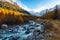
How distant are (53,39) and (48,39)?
0.34 metres

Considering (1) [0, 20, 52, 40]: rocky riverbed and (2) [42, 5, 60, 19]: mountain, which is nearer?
(1) [0, 20, 52, 40]: rocky riverbed

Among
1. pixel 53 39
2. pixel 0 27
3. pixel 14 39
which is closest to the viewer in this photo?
pixel 53 39

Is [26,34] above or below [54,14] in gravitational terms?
below

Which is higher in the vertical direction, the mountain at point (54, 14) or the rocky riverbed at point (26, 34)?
the mountain at point (54, 14)

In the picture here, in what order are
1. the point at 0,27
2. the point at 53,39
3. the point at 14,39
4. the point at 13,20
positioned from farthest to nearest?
1. the point at 13,20
2. the point at 0,27
3. the point at 14,39
4. the point at 53,39

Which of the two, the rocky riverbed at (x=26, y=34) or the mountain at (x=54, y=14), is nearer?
the rocky riverbed at (x=26, y=34)

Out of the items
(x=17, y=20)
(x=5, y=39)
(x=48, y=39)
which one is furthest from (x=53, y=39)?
(x=17, y=20)

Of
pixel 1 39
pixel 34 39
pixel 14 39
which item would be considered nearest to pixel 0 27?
pixel 1 39

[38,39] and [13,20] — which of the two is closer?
[38,39]

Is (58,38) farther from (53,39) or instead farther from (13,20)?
(13,20)

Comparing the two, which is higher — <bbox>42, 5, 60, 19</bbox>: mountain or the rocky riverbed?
<bbox>42, 5, 60, 19</bbox>: mountain

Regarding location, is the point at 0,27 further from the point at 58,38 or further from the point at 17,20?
the point at 58,38

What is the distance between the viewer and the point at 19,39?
13.0 m

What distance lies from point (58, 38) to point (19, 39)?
11.3ft
